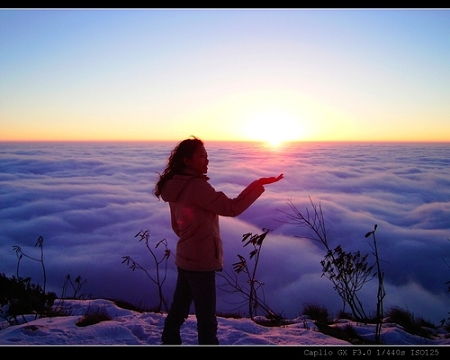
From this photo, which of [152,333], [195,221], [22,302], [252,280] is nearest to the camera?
[195,221]

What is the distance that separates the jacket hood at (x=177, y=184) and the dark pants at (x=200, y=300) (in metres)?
0.57

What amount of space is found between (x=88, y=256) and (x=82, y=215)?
11188 mm

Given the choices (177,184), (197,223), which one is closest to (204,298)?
(197,223)

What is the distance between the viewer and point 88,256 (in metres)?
27.2

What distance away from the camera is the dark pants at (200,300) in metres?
2.49

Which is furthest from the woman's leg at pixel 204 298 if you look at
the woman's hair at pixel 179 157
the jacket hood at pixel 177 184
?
the woman's hair at pixel 179 157

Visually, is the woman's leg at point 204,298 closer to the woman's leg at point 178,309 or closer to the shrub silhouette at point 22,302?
the woman's leg at point 178,309

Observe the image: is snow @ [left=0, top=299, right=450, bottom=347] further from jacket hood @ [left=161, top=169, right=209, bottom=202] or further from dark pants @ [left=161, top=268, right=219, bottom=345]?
jacket hood @ [left=161, top=169, right=209, bottom=202]

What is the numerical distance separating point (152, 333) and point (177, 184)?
5.78 ft

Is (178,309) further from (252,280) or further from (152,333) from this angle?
(252,280)

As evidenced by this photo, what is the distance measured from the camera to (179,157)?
2.56m

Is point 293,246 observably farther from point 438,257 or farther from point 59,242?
point 59,242

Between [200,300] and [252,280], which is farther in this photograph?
[252,280]

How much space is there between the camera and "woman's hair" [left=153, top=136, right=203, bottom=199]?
2.54 m
